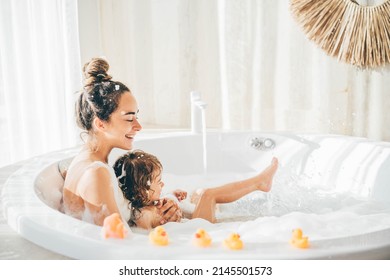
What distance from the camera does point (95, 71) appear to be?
1.03m

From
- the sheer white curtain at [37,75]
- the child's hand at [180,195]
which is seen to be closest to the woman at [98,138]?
the child's hand at [180,195]

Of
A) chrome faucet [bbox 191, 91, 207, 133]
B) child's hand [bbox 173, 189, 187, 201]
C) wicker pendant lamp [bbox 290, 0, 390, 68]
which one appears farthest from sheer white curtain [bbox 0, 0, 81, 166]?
wicker pendant lamp [bbox 290, 0, 390, 68]

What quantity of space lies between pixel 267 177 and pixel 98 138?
59cm

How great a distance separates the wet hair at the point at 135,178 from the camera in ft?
3.68

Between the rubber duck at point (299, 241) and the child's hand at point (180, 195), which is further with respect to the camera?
the child's hand at point (180, 195)

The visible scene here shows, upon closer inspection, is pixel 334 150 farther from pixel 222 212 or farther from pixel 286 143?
pixel 222 212

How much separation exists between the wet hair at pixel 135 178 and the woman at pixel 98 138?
4 centimetres

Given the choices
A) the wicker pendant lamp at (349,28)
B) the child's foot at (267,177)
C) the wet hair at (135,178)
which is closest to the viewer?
the wet hair at (135,178)

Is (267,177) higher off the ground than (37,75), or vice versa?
(37,75)

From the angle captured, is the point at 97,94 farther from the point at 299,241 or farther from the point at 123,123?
the point at 299,241

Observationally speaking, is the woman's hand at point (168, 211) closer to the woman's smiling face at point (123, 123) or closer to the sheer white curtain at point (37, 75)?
the woman's smiling face at point (123, 123)

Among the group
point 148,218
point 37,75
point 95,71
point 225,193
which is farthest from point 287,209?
point 37,75

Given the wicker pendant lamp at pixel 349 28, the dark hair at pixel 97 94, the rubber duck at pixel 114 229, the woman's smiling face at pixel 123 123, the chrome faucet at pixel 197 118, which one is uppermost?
the wicker pendant lamp at pixel 349 28
